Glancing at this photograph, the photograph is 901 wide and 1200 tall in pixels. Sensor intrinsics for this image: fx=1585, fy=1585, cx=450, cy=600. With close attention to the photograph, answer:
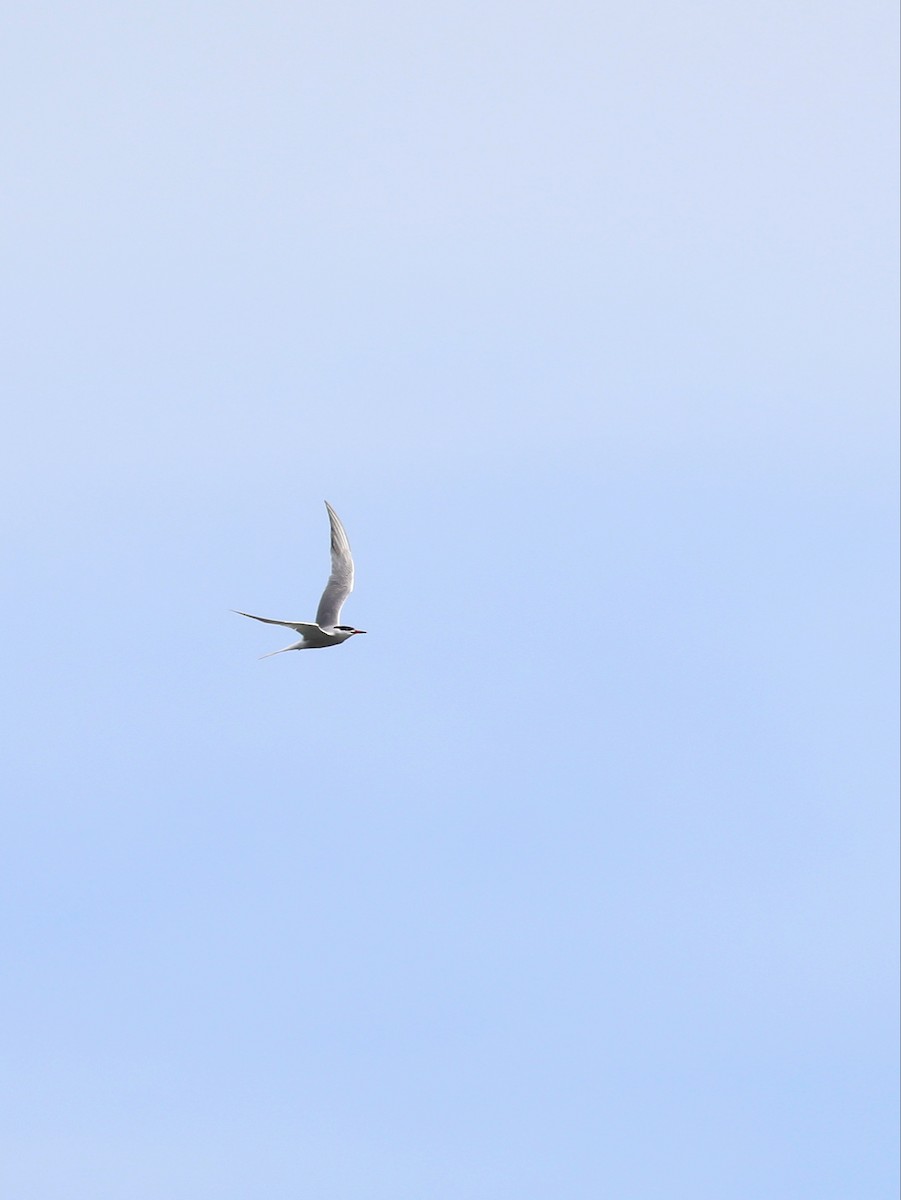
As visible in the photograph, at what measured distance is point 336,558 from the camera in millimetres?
71688

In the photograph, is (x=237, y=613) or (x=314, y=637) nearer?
(x=237, y=613)

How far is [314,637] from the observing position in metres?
68.5

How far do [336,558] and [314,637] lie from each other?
4787 millimetres

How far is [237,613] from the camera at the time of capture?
56.7 meters

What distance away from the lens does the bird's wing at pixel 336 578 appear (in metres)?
70.1

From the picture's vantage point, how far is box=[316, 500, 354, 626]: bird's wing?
70.1 meters

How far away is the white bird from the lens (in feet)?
224

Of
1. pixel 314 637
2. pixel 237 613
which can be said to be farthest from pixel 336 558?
pixel 237 613

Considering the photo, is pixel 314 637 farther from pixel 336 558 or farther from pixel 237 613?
pixel 237 613

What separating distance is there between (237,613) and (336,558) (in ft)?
50.5

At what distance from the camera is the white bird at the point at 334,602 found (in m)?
68.4

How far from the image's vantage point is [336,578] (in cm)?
7125

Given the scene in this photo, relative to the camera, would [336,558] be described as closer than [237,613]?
No

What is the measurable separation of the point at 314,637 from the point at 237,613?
12.0 m
